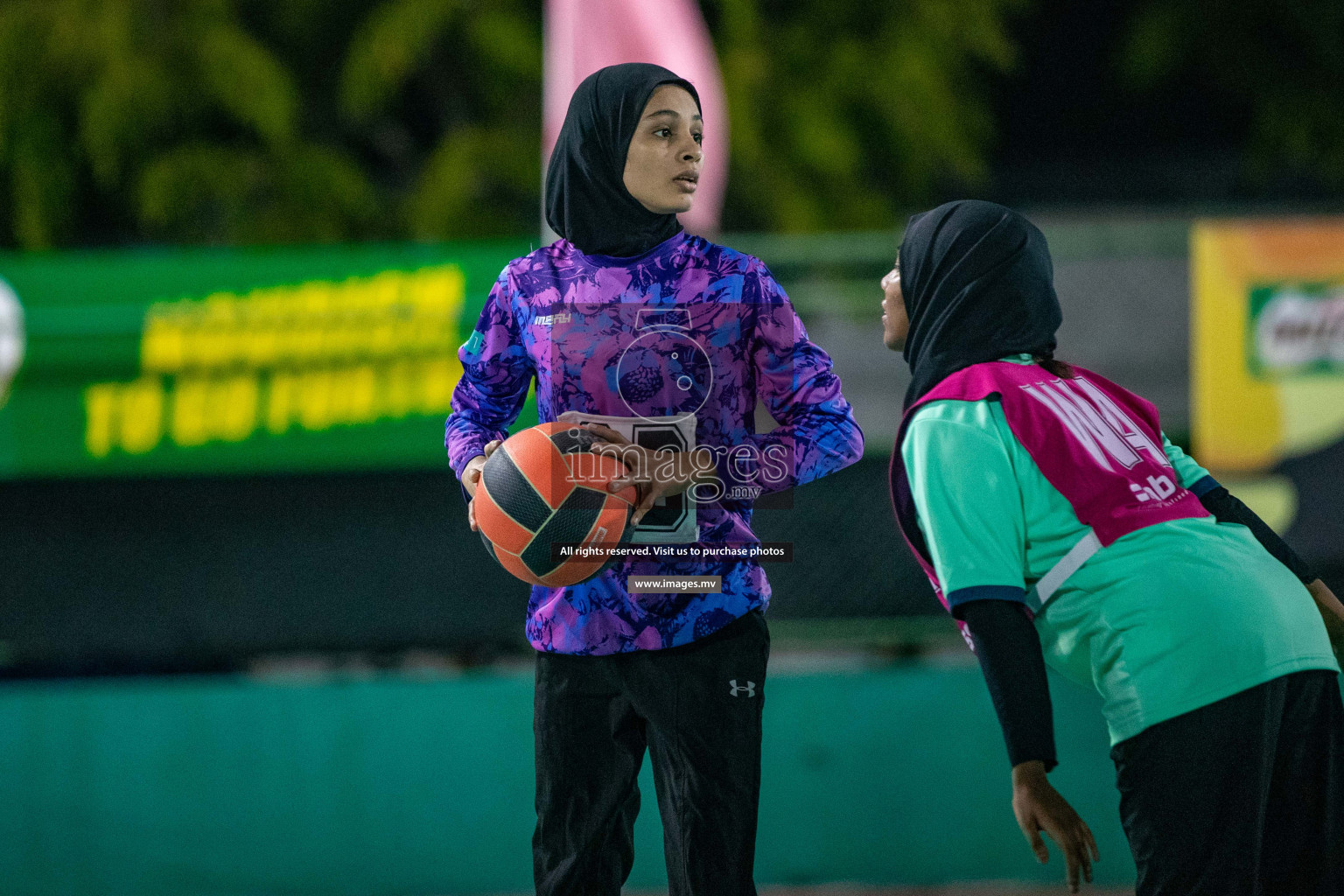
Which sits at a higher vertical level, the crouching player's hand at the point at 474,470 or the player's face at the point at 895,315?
the player's face at the point at 895,315

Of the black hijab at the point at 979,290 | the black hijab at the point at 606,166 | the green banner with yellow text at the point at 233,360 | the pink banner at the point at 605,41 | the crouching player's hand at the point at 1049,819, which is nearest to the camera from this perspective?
the crouching player's hand at the point at 1049,819

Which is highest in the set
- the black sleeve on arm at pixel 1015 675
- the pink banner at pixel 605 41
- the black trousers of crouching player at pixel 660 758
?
the pink banner at pixel 605 41

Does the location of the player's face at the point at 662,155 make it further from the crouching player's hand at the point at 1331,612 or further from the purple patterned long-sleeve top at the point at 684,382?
the crouching player's hand at the point at 1331,612

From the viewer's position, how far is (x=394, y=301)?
14.8 feet

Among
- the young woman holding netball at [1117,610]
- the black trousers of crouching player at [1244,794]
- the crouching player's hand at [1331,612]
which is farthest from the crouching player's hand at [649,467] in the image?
the crouching player's hand at [1331,612]

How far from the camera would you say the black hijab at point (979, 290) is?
2279mm

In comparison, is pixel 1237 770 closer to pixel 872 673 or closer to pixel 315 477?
pixel 872 673

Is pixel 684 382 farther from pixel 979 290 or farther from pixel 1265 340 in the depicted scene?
pixel 1265 340

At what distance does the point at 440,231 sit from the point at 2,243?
138 inches

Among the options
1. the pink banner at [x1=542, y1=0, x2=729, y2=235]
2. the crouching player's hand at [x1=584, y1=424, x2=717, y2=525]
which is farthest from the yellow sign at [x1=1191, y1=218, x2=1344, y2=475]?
the crouching player's hand at [x1=584, y1=424, x2=717, y2=525]

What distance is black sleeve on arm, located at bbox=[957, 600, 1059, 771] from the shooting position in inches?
79.7

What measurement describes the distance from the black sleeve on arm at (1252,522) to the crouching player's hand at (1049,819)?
73cm

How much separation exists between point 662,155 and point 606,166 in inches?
4.4

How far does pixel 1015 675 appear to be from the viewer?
2041 millimetres
